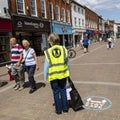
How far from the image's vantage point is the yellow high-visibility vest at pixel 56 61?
4.86 m

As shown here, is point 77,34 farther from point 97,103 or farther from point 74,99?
point 74,99

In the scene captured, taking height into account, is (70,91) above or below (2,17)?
below

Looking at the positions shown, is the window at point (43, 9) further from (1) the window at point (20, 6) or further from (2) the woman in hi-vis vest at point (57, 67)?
(2) the woman in hi-vis vest at point (57, 67)

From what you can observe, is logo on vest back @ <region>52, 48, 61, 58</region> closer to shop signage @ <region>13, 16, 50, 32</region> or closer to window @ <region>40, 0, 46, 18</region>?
shop signage @ <region>13, 16, 50, 32</region>

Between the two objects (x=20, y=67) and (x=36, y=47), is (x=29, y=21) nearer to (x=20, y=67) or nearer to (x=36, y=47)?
(x=36, y=47)

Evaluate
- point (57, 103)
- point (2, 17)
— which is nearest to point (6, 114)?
point (57, 103)

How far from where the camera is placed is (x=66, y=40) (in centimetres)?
3173

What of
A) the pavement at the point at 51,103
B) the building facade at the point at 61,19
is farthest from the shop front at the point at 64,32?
the pavement at the point at 51,103

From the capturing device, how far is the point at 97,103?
5.65 m

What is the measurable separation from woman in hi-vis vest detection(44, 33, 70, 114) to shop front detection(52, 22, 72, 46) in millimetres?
21107

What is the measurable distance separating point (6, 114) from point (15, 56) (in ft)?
8.57

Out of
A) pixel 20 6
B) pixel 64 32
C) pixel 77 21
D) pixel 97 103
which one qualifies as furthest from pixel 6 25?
pixel 77 21

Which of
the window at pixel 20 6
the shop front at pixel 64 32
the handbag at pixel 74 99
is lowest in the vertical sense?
the handbag at pixel 74 99

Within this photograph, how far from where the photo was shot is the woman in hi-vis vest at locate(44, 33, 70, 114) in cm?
486
